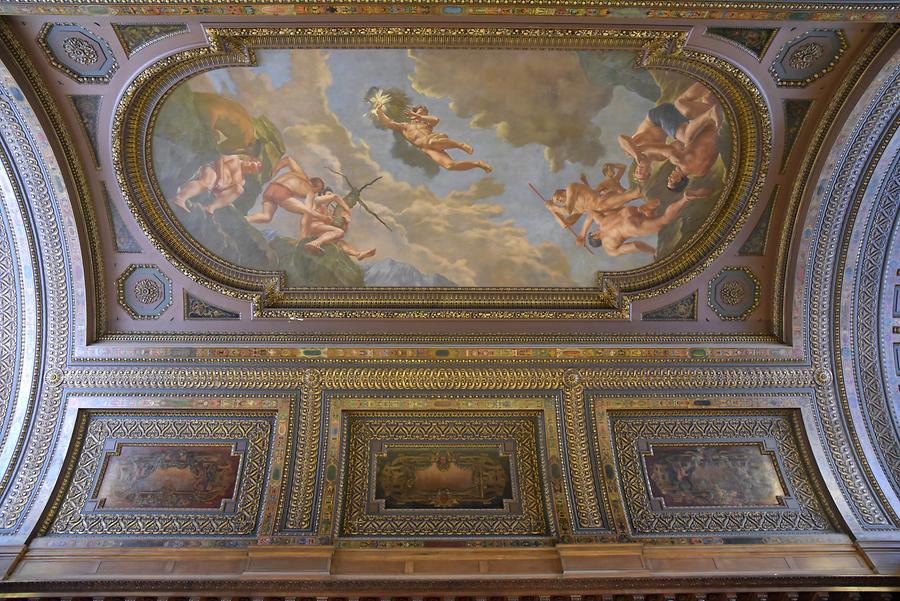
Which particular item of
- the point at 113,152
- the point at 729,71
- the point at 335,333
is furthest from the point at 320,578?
the point at 729,71

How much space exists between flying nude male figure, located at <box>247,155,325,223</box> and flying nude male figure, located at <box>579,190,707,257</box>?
4.65 metres

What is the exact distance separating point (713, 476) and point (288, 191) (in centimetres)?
847

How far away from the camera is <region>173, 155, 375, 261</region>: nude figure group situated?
10.2 meters

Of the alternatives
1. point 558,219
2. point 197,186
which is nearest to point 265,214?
point 197,186

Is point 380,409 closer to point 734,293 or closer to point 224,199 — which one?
point 224,199

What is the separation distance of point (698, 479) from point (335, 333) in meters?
6.61

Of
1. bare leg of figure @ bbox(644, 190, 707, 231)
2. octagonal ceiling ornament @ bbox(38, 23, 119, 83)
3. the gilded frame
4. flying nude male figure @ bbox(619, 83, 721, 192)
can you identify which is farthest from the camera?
bare leg of figure @ bbox(644, 190, 707, 231)

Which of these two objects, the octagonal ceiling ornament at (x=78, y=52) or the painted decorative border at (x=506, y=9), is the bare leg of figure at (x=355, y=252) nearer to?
the painted decorative border at (x=506, y=9)

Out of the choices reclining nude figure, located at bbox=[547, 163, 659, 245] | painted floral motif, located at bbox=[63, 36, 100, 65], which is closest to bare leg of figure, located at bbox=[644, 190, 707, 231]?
reclining nude figure, located at bbox=[547, 163, 659, 245]

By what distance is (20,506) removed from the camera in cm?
995

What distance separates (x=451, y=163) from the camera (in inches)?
405

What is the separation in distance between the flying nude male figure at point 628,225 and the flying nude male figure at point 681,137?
34cm

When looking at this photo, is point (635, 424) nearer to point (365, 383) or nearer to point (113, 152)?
point (365, 383)

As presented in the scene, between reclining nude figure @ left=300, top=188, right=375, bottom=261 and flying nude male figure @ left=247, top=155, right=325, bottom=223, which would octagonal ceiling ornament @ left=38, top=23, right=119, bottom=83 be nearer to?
flying nude male figure @ left=247, top=155, right=325, bottom=223
